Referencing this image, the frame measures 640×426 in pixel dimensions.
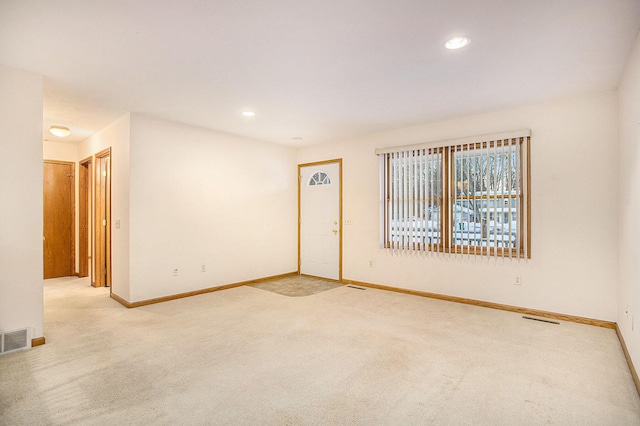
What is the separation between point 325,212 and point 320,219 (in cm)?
18

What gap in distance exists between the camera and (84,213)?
6.09 meters

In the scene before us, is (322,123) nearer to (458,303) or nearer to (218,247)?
(218,247)

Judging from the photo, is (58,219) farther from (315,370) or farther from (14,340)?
(315,370)

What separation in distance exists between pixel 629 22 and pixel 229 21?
2.73 m

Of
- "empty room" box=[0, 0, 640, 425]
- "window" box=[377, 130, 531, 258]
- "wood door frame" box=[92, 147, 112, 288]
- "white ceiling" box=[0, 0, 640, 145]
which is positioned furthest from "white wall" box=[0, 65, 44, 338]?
"window" box=[377, 130, 531, 258]

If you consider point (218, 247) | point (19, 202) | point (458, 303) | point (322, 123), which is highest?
point (322, 123)

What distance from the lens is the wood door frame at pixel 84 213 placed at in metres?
6.02

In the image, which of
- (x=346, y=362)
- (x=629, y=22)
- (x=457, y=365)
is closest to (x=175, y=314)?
(x=346, y=362)

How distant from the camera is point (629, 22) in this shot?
226 cm

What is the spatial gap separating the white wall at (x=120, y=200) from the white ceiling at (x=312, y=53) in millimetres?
415

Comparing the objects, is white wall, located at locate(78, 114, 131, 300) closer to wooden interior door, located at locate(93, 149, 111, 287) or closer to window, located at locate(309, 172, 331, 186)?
wooden interior door, located at locate(93, 149, 111, 287)

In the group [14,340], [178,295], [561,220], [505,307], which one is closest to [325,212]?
[178,295]

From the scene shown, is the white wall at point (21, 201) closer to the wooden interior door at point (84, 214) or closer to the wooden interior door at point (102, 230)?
the wooden interior door at point (102, 230)

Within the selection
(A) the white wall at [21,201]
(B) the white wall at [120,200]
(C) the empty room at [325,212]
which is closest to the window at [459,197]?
(C) the empty room at [325,212]
